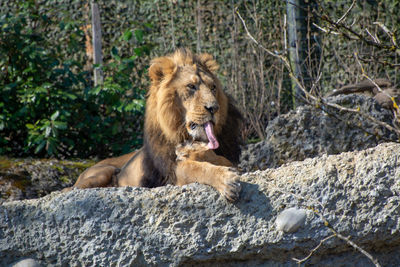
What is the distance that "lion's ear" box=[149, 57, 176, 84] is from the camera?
14.5 ft

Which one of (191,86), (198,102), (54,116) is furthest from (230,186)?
(54,116)

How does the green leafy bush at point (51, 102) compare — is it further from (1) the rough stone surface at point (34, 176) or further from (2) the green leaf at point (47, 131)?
(1) the rough stone surface at point (34, 176)

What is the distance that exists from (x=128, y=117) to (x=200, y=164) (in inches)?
162

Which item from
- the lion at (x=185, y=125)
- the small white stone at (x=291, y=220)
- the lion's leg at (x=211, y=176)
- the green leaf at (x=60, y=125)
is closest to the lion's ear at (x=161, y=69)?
the lion at (x=185, y=125)

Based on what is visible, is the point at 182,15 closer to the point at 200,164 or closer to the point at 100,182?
the point at 100,182

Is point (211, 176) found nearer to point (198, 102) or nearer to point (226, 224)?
point (226, 224)

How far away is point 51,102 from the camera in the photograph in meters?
7.00

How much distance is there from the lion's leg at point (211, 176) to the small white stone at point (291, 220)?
0.95ft

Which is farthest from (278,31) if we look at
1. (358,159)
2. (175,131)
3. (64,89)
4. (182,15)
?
(358,159)

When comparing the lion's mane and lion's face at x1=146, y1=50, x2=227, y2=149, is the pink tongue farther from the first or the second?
the lion's mane

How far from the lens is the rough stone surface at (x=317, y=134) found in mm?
5227

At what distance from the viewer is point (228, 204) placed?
3.41 meters

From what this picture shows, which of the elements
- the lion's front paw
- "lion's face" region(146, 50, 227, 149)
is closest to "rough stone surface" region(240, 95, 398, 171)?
"lion's face" region(146, 50, 227, 149)

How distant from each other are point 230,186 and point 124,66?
424 centimetres
